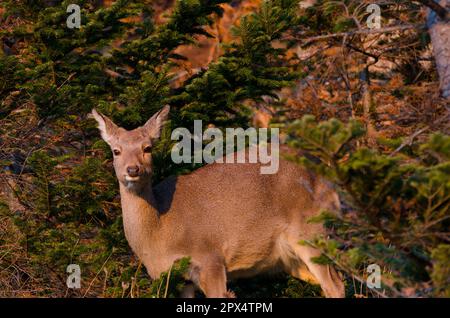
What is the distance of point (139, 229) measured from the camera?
10.7m

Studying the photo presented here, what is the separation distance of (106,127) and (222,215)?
74.5 inches

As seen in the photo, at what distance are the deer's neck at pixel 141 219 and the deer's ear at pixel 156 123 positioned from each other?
71 cm

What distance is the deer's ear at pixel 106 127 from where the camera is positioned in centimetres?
1081

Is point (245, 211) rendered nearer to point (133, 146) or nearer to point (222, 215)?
point (222, 215)

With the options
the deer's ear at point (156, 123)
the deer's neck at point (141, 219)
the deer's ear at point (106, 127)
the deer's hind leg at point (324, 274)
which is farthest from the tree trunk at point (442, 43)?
the deer's ear at point (106, 127)

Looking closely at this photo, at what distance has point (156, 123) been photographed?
11.0m

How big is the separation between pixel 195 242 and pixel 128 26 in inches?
148

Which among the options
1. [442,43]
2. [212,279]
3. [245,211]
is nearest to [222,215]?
[245,211]

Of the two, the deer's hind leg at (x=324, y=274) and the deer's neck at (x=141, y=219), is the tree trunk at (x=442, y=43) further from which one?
the deer's neck at (x=141, y=219)

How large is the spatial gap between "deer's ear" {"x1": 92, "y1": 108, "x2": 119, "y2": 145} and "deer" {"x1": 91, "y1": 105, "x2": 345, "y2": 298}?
0.01m
